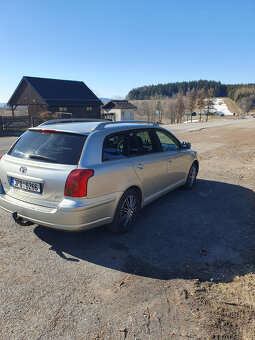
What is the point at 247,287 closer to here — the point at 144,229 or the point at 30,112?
the point at 144,229

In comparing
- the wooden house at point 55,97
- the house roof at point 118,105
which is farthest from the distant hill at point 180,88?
the wooden house at point 55,97

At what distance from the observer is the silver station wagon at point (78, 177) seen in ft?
10.7

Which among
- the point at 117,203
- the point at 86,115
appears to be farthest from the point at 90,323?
the point at 86,115

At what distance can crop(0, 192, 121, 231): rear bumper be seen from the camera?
10.6 ft

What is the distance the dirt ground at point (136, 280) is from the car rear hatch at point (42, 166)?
2.64 ft

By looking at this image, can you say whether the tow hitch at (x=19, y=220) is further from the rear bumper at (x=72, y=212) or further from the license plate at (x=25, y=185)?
the license plate at (x=25, y=185)

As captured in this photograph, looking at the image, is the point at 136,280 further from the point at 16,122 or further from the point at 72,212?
the point at 16,122

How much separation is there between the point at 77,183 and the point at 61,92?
144ft

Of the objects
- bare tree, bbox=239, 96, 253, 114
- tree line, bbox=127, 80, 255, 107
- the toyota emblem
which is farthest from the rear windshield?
tree line, bbox=127, 80, 255, 107

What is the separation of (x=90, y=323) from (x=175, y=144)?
13.7ft

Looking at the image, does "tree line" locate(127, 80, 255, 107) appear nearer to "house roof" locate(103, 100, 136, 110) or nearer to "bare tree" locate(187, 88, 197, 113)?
"bare tree" locate(187, 88, 197, 113)

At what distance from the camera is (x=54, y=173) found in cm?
331

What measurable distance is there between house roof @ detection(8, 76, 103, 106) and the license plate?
3950 centimetres

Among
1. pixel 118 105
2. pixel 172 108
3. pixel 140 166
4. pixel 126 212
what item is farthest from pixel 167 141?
pixel 172 108
